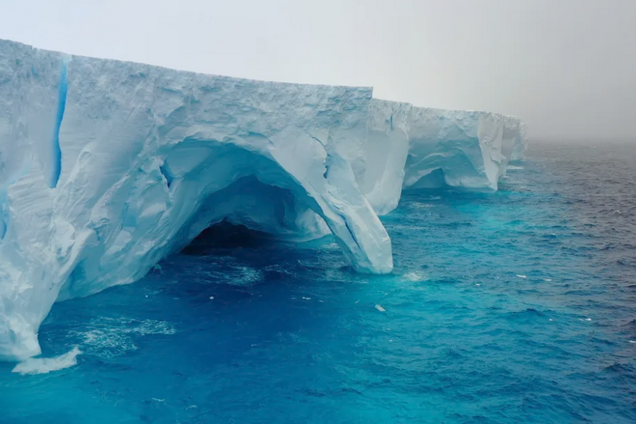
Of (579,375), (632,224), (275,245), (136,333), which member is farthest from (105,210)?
(632,224)

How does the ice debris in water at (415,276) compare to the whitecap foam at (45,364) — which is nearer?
the whitecap foam at (45,364)

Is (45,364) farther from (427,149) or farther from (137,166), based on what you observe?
(427,149)

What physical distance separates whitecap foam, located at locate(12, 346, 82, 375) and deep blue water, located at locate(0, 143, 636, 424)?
0.14 metres

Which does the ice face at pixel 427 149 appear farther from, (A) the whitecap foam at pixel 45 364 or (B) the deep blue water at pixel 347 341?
(A) the whitecap foam at pixel 45 364

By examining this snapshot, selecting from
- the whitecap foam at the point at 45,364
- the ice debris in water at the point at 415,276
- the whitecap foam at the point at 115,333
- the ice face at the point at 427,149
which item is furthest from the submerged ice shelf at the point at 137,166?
the ice face at the point at 427,149

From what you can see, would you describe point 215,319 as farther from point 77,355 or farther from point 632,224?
point 632,224

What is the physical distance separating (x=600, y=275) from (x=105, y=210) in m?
10.8

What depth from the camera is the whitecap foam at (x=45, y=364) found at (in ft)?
23.0

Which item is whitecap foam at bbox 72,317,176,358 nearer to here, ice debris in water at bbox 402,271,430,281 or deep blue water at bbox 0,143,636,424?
deep blue water at bbox 0,143,636,424

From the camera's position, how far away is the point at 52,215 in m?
7.93

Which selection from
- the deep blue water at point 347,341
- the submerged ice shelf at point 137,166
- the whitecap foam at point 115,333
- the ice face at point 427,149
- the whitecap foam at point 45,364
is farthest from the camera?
the ice face at point 427,149

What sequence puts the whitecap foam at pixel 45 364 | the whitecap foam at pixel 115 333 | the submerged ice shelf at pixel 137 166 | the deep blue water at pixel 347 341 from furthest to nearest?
the whitecap foam at pixel 115 333
the submerged ice shelf at pixel 137 166
the whitecap foam at pixel 45 364
the deep blue water at pixel 347 341

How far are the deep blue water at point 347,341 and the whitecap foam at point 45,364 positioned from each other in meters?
0.14

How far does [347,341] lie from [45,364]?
4.41m
